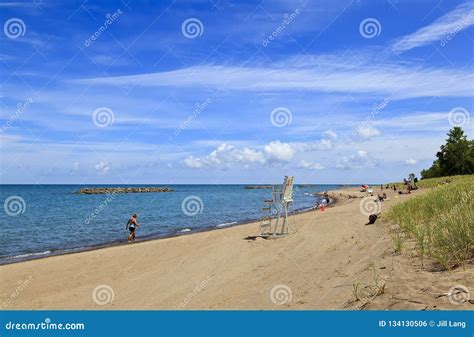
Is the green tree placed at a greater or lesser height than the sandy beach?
greater

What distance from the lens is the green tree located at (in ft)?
201

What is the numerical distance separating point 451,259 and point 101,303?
28.4 feet

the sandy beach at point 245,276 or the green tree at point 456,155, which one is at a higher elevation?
the green tree at point 456,155

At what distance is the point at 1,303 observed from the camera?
1191cm

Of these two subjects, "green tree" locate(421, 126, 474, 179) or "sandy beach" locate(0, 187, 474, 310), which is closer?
"sandy beach" locate(0, 187, 474, 310)

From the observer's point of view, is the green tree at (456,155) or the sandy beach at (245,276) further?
the green tree at (456,155)

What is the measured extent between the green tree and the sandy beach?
173ft

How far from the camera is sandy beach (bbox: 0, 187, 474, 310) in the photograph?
700 centimetres

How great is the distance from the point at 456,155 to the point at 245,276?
62153 millimetres

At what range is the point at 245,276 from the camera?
1099cm

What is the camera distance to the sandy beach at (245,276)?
7.00 m

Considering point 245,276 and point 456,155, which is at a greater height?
point 456,155

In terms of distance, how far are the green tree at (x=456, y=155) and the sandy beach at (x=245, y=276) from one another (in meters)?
52.6
